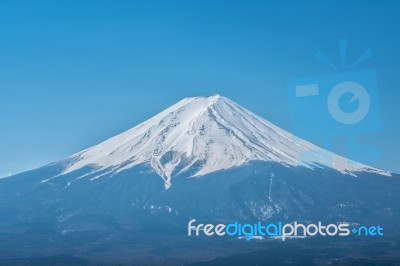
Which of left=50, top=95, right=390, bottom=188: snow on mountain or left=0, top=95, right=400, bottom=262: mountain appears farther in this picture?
left=50, top=95, right=390, bottom=188: snow on mountain

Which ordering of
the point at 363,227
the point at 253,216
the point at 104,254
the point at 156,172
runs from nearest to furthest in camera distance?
the point at 104,254 < the point at 363,227 < the point at 253,216 < the point at 156,172

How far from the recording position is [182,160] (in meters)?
125

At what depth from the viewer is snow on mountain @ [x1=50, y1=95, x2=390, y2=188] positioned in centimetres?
12231

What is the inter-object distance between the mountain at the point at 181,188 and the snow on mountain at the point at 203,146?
272 mm

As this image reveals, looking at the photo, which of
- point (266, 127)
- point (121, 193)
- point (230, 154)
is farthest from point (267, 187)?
point (266, 127)

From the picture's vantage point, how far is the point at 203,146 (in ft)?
420

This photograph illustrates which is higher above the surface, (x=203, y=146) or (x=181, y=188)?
(x=203, y=146)

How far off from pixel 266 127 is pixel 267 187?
37.7 meters

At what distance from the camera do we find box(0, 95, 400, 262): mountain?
93.6m

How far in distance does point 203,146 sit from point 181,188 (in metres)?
18.1

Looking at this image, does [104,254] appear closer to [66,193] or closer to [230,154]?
[66,193]

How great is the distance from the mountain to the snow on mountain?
0.89 ft

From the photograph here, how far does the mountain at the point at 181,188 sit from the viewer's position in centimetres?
9356

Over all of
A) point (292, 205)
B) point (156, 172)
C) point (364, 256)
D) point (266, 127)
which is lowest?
point (364, 256)
